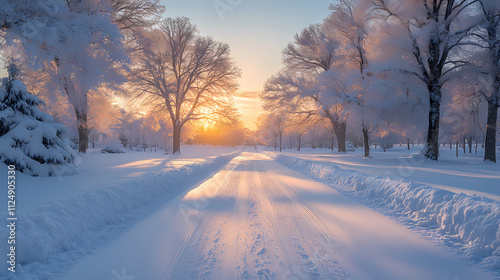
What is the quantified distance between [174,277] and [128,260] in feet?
2.98

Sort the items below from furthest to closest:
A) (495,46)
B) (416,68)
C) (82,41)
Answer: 1. (416,68)
2. (495,46)
3. (82,41)

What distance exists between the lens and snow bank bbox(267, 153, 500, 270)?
362 cm

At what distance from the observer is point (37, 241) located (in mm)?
3238

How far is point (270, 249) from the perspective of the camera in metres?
3.59

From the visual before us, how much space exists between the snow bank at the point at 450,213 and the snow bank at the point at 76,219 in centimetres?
600

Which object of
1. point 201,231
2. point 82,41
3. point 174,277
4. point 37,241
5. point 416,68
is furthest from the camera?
point 416,68

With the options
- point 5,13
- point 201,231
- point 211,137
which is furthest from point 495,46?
point 211,137

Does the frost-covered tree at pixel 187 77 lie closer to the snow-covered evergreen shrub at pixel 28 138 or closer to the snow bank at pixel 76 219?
the snow-covered evergreen shrub at pixel 28 138

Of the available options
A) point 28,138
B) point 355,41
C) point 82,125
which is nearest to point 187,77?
point 82,125

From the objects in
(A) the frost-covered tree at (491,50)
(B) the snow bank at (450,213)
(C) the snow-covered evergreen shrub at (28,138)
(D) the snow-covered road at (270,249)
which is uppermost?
(A) the frost-covered tree at (491,50)

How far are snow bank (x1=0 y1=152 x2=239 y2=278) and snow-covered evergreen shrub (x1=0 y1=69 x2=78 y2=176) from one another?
303 centimetres

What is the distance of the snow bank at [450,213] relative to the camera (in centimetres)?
362

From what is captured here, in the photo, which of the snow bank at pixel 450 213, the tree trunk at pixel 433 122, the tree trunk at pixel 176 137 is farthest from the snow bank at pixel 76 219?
the tree trunk at pixel 176 137

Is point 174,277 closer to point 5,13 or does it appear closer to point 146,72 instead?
point 5,13
